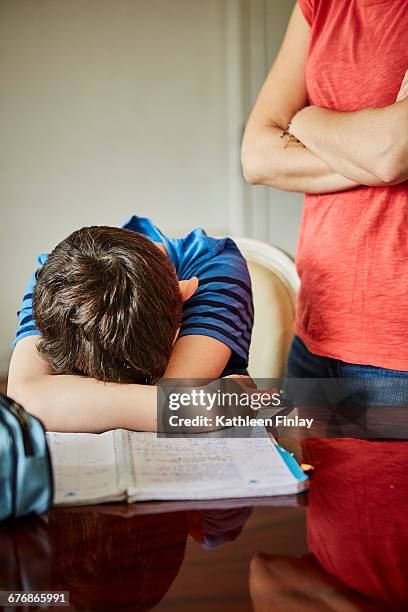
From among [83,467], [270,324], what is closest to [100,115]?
[270,324]

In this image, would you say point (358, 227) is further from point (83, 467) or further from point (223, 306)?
point (83, 467)

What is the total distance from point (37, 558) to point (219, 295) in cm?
68

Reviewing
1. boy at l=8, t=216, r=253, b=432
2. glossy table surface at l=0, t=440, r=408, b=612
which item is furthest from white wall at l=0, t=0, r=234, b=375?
glossy table surface at l=0, t=440, r=408, b=612

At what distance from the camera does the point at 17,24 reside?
249cm

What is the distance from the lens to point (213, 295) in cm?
120

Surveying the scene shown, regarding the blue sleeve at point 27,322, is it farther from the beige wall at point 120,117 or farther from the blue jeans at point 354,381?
the beige wall at point 120,117

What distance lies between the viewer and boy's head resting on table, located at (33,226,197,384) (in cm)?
96

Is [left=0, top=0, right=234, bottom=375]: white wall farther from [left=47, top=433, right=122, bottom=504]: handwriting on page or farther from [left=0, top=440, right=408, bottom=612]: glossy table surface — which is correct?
[left=0, top=440, right=408, bottom=612]: glossy table surface

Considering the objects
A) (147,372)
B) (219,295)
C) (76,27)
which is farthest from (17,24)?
(147,372)

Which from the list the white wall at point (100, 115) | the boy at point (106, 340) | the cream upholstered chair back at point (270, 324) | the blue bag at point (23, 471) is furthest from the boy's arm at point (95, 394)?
the white wall at point (100, 115)

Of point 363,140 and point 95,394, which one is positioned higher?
point 363,140

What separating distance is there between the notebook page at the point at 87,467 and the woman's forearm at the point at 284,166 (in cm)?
→ 54

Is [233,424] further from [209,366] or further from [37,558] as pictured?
[37,558]

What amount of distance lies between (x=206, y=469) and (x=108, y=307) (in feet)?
0.94
